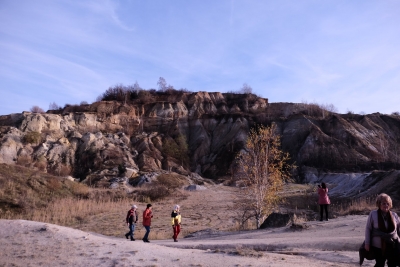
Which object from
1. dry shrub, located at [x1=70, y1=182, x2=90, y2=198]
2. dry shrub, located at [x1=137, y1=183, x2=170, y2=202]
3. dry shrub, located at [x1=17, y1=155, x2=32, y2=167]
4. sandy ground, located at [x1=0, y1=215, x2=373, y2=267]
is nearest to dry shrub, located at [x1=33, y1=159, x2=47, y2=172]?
dry shrub, located at [x1=17, y1=155, x2=32, y2=167]

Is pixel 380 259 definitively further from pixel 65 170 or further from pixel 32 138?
pixel 32 138

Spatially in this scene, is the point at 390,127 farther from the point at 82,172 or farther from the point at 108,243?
the point at 108,243

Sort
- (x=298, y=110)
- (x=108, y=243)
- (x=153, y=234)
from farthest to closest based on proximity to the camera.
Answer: (x=298, y=110) → (x=153, y=234) → (x=108, y=243)

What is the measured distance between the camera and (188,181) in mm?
42188

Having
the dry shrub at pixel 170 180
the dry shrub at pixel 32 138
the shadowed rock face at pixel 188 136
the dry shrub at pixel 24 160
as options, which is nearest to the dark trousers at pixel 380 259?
the dry shrub at pixel 170 180

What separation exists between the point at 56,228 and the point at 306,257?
6482 millimetres

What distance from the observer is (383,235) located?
541cm

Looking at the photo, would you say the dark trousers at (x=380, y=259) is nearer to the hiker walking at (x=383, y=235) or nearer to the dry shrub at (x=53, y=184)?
the hiker walking at (x=383, y=235)

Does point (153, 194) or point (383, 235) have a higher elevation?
point (383, 235)

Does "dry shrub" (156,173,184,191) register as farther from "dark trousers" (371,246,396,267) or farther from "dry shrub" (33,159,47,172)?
"dark trousers" (371,246,396,267)

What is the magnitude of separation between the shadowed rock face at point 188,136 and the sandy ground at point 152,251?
35695 mm

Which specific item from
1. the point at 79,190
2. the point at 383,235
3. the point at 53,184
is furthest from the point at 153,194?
the point at 383,235

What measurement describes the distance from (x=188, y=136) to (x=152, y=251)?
53144 millimetres

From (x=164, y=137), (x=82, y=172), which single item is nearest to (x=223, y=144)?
(x=164, y=137)
